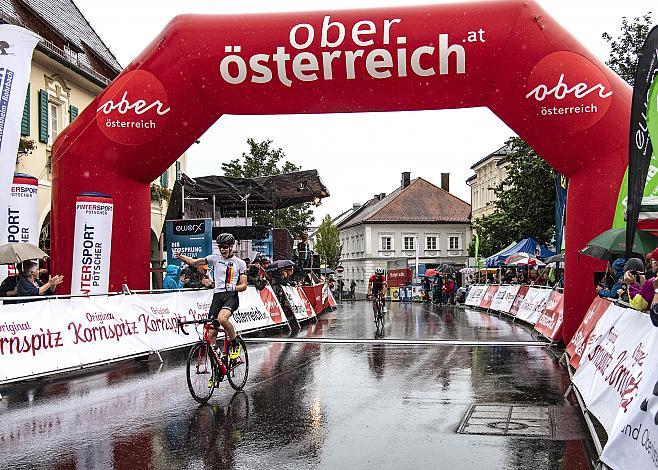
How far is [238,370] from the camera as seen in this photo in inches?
392

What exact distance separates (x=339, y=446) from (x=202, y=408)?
2.40 m

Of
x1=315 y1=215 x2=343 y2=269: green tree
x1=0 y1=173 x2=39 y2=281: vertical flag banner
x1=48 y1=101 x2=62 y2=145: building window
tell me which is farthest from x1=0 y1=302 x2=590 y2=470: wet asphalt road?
x1=315 y1=215 x2=343 y2=269: green tree

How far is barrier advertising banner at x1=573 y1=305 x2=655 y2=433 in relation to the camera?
6.05m

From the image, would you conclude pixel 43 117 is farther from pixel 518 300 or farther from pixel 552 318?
pixel 518 300

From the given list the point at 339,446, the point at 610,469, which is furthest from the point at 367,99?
the point at 610,469

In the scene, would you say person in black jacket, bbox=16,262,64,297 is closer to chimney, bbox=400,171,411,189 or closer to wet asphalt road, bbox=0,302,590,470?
wet asphalt road, bbox=0,302,590,470

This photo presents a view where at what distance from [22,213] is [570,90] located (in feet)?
29.9

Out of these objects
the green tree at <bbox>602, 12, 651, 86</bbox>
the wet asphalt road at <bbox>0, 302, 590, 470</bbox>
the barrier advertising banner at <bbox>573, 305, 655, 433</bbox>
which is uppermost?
the green tree at <bbox>602, 12, 651, 86</bbox>

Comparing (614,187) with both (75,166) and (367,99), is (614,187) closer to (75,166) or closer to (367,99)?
(367,99)

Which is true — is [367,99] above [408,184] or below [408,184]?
below

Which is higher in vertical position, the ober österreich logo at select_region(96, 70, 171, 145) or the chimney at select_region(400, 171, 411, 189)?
the chimney at select_region(400, 171, 411, 189)

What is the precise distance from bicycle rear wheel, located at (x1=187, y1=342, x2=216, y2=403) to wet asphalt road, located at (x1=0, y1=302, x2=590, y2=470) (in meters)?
0.18

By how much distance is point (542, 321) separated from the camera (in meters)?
18.8

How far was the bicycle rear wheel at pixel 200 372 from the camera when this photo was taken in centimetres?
891
